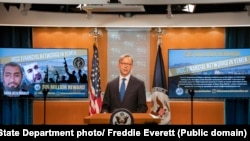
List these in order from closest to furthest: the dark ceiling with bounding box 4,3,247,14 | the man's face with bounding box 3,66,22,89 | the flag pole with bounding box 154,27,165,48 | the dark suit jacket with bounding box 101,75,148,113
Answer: the dark suit jacket with bounding box 101,75,148,113 < the man's face with bounding box 3,66,22,89 < the dark ceiling with bounding box 4,3,247,14 < the flag pole with bounding box 154,27,165,48

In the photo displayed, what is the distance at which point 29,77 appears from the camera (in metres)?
9.77

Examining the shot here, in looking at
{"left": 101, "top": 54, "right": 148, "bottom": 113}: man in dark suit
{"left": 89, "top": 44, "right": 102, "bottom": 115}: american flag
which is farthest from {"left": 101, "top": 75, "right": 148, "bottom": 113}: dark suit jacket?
{"left": 89, "top": 44, "right": 102, "bottom": 115}: american flag

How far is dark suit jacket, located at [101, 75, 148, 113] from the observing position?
6.57 meters

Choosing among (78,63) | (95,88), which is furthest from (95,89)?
(78,63)

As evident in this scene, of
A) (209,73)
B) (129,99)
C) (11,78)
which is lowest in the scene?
(129,99)

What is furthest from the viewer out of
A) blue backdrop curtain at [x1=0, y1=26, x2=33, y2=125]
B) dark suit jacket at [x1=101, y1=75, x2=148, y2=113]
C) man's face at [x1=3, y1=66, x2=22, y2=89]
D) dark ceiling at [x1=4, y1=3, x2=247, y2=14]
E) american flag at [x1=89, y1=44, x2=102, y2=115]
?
blue backdrop curtain at [x1=0, y1=26, x2=33, y2=125]

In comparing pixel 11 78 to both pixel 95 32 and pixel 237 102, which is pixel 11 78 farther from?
pixel 237 102

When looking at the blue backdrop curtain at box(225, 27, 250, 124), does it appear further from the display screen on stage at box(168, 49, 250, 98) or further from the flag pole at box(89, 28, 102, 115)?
the flag pole at box(89, 28, 102, 115)

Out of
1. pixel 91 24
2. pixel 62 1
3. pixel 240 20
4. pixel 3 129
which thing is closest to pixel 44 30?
pixel 91 24

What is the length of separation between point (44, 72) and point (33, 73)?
10.1 inches

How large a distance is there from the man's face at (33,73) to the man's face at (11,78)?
0.61 feet

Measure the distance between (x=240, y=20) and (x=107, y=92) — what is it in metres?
4.54

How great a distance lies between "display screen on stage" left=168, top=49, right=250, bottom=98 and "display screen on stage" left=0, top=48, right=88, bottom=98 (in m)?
2.15

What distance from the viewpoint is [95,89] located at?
9.59 m
